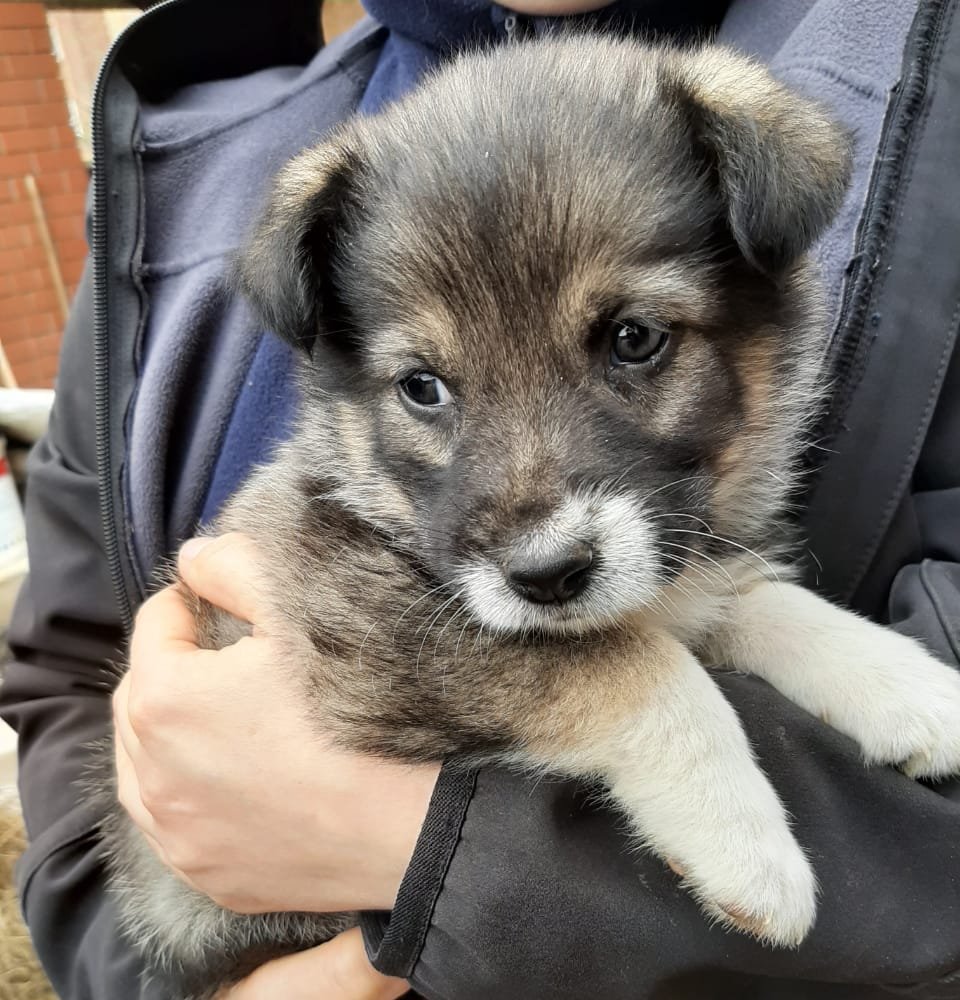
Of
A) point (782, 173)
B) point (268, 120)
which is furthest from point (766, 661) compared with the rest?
point (268, 120)

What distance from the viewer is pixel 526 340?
145 cm

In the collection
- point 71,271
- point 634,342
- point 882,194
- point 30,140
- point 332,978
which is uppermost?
point 882,194

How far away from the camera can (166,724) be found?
64.8 inches

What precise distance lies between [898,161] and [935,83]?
15 centimetres

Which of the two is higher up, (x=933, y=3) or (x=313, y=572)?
(x=933, y=3)

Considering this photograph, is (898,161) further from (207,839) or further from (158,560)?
(158,560)

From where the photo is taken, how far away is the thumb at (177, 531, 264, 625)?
178 centimetres

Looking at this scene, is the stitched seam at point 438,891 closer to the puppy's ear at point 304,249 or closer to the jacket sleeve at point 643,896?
the jacket sleeve at point 643,896

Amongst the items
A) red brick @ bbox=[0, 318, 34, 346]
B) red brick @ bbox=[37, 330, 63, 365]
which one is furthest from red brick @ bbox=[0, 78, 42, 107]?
red brick @ bbox=[37, 330, 63, 365]

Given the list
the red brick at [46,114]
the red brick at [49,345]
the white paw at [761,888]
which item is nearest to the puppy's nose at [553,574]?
the white paw at [761,888]

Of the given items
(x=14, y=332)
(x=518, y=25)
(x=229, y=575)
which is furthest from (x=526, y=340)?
(x=14, y=332)

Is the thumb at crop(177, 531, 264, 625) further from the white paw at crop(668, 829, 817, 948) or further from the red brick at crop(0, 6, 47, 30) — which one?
the red brick at crop(0, 6, 47, 30)

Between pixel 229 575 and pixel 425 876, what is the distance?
0.77 meters

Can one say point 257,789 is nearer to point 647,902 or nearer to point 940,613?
point 647,902
